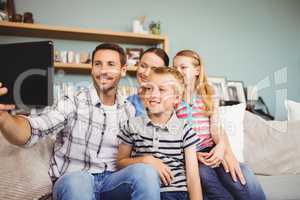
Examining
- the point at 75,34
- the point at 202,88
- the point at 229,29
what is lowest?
the point at 202,88

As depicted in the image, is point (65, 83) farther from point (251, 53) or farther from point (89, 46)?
point (251, 53)

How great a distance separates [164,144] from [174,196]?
200 millimetres

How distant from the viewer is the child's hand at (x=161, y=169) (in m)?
1.19

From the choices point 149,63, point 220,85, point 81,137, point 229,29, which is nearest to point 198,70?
point 149,63

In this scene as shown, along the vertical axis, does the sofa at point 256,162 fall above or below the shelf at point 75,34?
below

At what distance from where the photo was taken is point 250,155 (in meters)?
1.85

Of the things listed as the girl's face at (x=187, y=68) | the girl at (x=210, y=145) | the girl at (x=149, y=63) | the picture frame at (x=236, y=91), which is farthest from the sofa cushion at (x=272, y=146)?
the picture frame at (x=236, y=91)

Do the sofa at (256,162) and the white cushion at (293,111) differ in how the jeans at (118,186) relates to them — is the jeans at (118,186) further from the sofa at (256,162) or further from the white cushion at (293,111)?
the white cushion at (293,111)

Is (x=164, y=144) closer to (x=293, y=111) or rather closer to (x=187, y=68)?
(x=187, y=68)

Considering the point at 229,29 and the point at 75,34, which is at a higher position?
the point at 229,29

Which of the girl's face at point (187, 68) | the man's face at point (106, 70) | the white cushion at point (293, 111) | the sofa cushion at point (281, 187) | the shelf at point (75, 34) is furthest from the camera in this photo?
the shelf at point (75, 34)

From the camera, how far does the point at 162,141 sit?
1.30m

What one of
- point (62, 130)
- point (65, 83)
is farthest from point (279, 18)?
point (62, 130)

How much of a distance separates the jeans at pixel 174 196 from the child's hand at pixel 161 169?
4 cm
